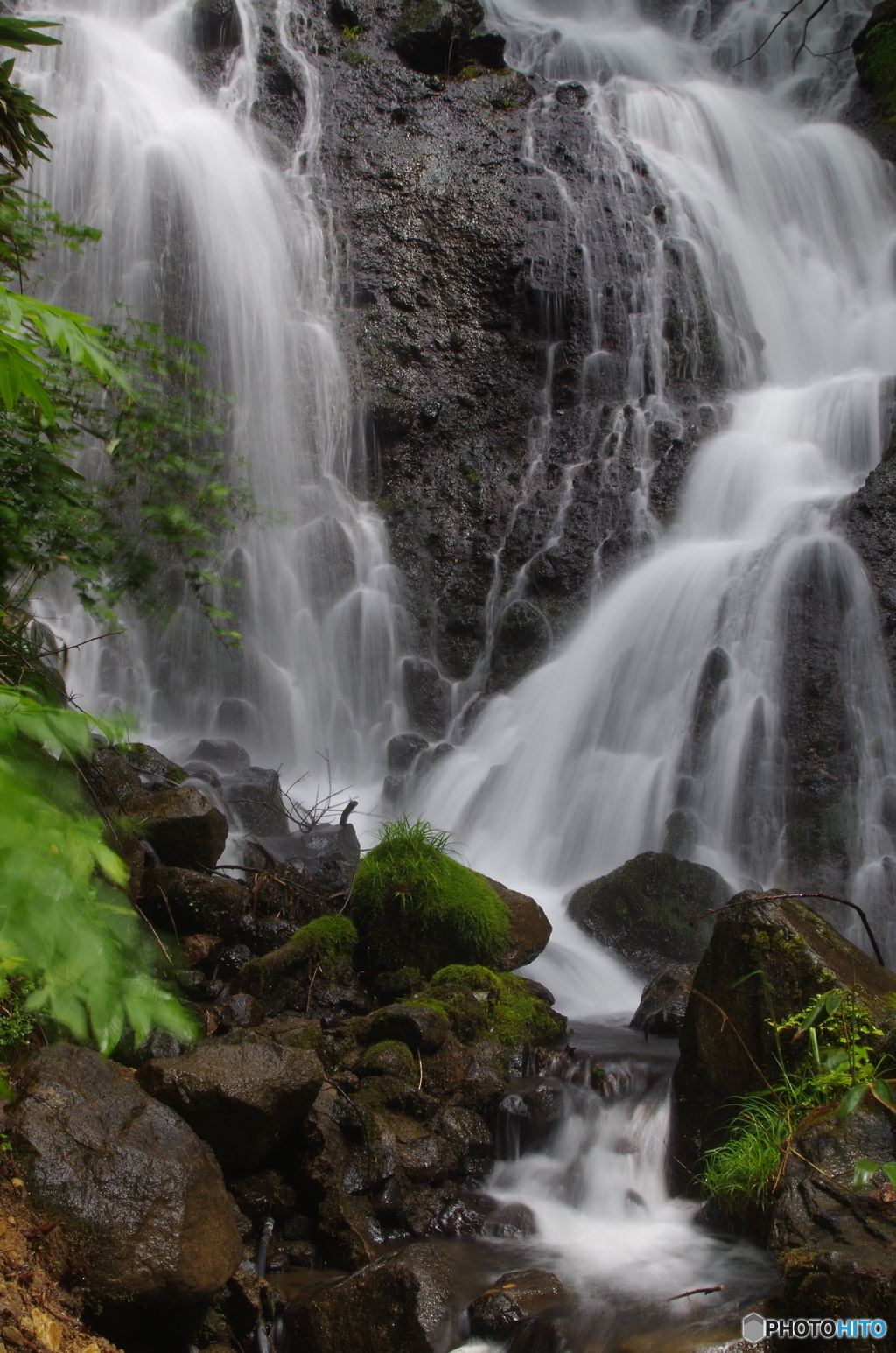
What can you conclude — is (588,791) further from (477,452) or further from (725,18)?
(725,18)

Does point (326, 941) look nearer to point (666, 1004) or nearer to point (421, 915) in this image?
point (421, 915)

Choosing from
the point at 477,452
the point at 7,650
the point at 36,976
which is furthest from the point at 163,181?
the point at 36,976

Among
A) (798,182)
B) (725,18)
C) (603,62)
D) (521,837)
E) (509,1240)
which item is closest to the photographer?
(509,1240)

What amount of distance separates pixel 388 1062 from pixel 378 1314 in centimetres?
135

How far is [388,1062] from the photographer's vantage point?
446 cm

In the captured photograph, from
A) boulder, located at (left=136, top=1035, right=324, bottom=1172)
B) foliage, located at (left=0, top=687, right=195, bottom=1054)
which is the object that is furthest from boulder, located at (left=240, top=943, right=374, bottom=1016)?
Result: foliage, located at (left=0, top=687, right=195, bottom=1054)

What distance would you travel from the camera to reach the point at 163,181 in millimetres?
13648

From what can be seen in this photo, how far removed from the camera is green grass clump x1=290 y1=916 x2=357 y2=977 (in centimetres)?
548

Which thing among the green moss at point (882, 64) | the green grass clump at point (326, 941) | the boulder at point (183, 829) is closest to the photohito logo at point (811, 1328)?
the green grass clump at point (326, 941)

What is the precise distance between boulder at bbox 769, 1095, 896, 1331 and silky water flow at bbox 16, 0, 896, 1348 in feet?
1.86

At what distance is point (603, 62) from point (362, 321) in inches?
411

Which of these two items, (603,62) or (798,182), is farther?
(603,62)

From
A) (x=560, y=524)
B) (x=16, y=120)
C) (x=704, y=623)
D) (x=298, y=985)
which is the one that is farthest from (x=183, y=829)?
(x=560, y=524)

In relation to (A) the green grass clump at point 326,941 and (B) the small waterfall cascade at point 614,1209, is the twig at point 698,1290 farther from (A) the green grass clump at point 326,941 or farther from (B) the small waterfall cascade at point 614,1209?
(A) the green grass clump at point 326,941
